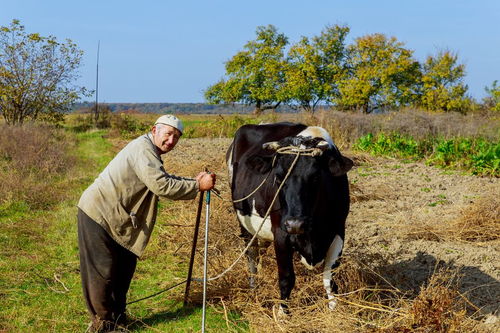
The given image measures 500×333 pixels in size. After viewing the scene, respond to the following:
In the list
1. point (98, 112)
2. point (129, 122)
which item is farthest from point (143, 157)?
point (98, 112)

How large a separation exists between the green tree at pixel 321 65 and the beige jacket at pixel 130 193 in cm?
5666

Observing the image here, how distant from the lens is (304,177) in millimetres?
4625

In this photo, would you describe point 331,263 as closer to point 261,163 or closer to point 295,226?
point 295,226

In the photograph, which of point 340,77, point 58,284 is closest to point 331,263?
point 58,284

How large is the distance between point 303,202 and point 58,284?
138 inches

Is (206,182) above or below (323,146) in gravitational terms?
below

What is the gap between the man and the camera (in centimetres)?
489

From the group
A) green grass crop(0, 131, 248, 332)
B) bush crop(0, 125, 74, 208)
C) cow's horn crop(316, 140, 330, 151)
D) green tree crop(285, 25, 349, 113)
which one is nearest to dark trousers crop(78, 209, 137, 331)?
green grass crop(0, 131, 248, 332)

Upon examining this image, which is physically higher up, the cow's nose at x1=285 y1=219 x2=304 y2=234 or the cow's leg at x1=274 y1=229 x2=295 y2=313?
the cow's nose at x1=285 y1=219 x2=304 y2=234

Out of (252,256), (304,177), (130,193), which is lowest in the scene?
(252,256)

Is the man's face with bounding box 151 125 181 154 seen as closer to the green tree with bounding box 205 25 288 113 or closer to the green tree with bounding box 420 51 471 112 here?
the green tree with bounding box 420 51 471 112

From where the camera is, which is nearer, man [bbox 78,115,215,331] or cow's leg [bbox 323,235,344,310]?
man [bbox 78,115,215,331]

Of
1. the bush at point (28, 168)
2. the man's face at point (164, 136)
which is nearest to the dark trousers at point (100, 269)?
the man's face at point (164, 136)

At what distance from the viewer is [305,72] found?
62375 millimetres
